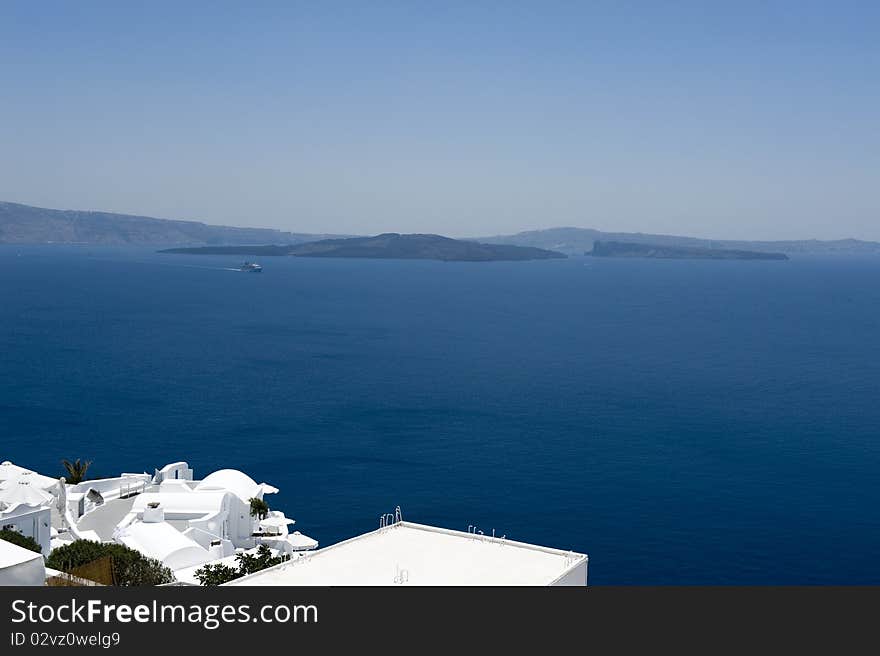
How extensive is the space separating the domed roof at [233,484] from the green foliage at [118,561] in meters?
11.3

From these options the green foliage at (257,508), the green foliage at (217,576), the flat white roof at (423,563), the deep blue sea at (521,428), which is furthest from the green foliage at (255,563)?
the deep blue sea at (521,428)

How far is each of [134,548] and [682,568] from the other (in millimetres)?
28719

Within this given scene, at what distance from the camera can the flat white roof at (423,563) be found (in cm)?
2938

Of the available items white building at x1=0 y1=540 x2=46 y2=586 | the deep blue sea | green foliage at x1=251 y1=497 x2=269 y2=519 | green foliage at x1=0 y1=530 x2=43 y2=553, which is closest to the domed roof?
green foliage at x1=251 y1=497 x2=269 y2=519

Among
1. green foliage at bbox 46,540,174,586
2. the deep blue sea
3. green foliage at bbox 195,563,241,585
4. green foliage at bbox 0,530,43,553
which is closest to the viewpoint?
green foliage at bbox 195,563,241,585

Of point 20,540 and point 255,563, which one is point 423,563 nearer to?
point 255,563

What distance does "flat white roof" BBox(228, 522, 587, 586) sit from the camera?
29375 mm

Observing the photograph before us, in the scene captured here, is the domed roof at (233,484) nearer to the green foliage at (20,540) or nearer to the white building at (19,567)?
the green foliage at (20,540)

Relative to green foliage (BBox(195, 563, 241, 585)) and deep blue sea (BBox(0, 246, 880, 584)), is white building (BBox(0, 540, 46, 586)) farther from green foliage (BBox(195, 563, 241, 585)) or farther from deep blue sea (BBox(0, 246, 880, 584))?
deep blue sea (BBox(0, 246, 880, 584))

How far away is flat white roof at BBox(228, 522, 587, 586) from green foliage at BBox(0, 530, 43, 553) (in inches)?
554

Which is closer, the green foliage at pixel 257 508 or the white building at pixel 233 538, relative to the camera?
the white building at pixel 233 538

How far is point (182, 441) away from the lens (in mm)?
76188

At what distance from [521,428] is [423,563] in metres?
50.7

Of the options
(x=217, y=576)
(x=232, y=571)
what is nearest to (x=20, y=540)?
(x=232, y=571)
